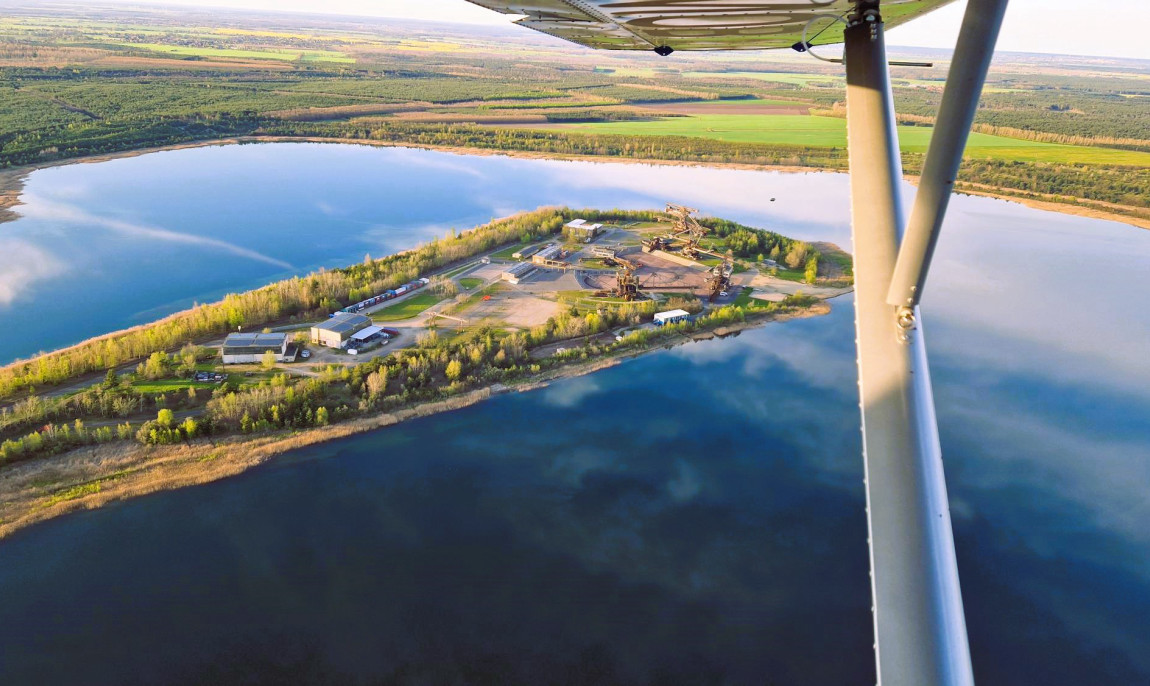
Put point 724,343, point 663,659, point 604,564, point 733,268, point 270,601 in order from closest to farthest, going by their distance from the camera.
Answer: point 663,659 → point 270,601 → point 604,564 → point 724,343 → point 733,268

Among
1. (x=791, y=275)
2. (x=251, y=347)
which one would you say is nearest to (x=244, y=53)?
(x=251, y=347)

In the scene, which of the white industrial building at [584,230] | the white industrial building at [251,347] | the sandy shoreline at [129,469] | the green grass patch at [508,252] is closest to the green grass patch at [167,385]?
the white industrial building at [251,347]

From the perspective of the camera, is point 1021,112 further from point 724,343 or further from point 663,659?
point 663,659

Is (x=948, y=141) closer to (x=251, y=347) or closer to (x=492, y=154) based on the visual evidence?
(x=251, y=347)

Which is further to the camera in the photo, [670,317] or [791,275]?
[791,275]

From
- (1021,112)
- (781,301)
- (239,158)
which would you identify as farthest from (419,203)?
(1021,112)

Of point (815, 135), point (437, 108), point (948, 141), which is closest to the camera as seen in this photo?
point (948, 141)

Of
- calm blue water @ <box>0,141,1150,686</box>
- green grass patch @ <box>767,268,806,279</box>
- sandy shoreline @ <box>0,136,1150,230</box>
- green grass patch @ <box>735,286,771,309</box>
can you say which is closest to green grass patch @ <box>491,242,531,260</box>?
green grass patch @ <box>735,286,771,309</box>

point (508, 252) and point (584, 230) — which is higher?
point (584, 230)
